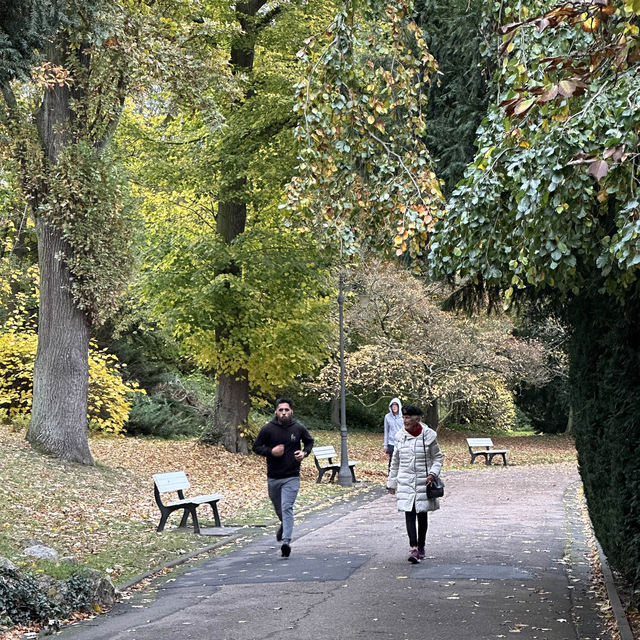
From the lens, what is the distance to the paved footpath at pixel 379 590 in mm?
7277

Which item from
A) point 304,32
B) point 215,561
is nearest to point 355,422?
point 304,32

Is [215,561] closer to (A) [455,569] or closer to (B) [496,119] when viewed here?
(A) [455,569]

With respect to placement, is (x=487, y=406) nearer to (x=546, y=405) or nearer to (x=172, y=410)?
(x=546, y=405)

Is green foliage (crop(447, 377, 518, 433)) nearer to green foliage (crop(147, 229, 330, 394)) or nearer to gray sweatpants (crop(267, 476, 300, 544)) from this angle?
green foliage (crop(147, 229, 330, 394))

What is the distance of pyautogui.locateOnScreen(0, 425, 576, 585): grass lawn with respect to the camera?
1085 centimetres

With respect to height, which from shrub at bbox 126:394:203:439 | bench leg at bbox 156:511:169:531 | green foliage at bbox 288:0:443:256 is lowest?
bench leg at bbox 156:511:169:531

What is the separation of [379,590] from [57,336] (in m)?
10.4

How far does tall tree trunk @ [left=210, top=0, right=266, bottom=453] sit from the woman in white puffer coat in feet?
43.7

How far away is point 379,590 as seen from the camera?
874cm

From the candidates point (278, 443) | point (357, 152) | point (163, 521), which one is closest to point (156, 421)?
point (163, 521)

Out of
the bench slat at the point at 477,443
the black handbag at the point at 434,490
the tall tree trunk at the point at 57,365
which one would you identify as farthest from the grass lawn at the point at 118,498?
the bench slat at the point at 477,443

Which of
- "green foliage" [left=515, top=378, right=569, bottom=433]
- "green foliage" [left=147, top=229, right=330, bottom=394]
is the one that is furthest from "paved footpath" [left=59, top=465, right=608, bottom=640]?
"green foliage" [left=515, top=378, right=569, bottom=433]

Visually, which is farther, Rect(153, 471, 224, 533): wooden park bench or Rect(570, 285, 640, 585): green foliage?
Rect(153, 471, 224, 533): wooden park bench

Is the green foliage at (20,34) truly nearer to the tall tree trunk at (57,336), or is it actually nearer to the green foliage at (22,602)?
the green foliage at (22,602)
